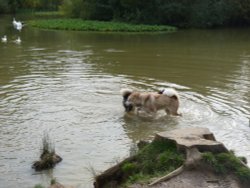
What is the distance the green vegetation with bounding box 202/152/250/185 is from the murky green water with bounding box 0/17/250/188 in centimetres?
239

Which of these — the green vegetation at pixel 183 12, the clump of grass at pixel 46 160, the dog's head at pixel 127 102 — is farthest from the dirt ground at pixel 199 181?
the green vegetation at pixel 183 12

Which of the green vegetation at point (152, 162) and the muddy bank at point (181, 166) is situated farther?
the green vegetation at point (152, 162)

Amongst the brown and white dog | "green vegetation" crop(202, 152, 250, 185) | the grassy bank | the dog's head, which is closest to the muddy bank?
"green vegetation" crop(202, 152, 250, 185)

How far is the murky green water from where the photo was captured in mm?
9422

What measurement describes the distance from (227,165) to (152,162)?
3.53 ft

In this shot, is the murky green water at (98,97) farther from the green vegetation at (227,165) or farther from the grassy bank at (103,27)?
the grassy bank at (103,27)

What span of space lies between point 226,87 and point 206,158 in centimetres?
881

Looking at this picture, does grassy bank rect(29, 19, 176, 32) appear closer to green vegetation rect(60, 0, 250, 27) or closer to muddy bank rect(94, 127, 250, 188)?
green vegetation rect(60, 0, 250, 27)

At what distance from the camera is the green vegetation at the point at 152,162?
6780 millimetres

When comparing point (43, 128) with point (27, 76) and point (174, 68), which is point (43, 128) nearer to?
point (27, 76)

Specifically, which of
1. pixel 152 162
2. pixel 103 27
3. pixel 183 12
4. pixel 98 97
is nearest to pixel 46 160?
pixel 152 162

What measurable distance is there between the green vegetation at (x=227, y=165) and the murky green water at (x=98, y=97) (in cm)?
239

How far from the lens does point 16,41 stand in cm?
2708

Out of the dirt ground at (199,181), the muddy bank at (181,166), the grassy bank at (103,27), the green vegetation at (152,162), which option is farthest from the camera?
the grassy bank at (103,27)
